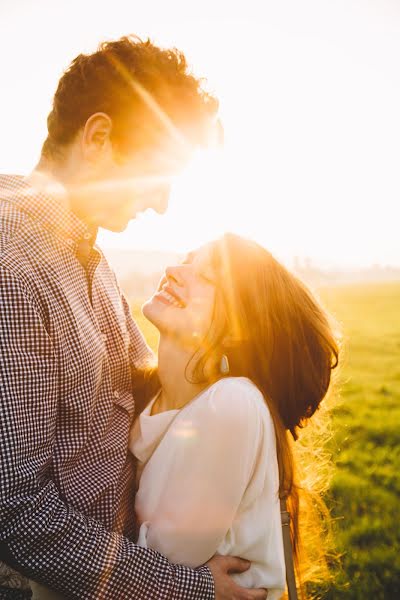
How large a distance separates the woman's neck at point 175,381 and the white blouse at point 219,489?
17.3 inches

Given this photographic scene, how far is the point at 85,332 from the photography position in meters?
2.27

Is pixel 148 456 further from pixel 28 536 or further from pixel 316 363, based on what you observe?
pixel 316 363

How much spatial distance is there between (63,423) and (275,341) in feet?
4.34

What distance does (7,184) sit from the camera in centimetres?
233

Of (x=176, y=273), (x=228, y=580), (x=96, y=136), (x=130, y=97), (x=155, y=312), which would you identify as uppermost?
(x=130, y=97)

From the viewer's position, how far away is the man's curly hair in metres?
2.69

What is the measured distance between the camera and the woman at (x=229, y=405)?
2215 millimetres

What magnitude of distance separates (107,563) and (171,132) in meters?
2.35

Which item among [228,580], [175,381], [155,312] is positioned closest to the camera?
[228,580]

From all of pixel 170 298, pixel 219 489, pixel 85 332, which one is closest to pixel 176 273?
pixel 170 298

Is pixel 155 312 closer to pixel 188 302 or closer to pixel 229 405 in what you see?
pixel 188 302

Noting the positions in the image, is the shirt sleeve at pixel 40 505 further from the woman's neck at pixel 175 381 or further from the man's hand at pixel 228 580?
the woman's neck at pixel 175 381

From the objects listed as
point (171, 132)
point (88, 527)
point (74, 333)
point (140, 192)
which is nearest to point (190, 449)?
point (88, 527)

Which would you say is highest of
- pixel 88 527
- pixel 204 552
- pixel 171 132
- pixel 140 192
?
pixel 171 132
